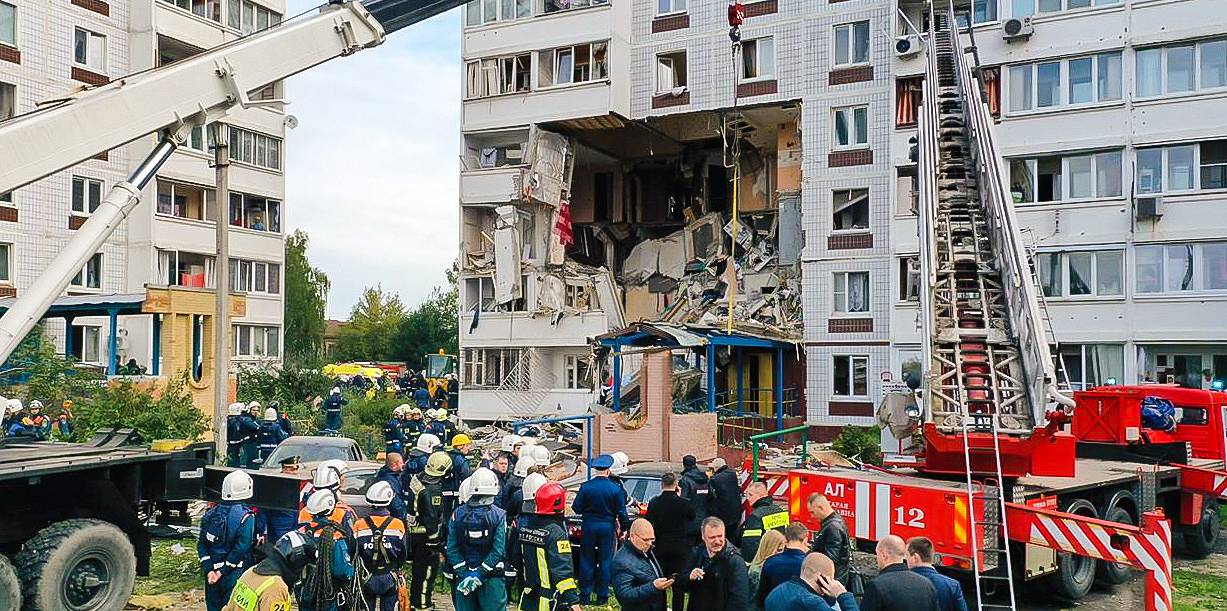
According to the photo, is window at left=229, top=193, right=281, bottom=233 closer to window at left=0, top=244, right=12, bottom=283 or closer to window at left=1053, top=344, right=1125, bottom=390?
window at left=0, top=244, right=12, bottom=283

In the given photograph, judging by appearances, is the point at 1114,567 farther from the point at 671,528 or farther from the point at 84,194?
the point at 84,194

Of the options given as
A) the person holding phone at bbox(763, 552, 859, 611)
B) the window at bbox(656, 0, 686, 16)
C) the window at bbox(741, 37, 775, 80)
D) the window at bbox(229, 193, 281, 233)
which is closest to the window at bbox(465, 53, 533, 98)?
the window at bbox(656, 0, 686, 16)

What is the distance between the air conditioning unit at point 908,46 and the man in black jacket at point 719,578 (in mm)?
22005

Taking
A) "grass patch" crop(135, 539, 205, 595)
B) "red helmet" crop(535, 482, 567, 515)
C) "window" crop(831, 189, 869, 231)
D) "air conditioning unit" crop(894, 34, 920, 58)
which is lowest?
"grass patch" crop(135, 539, 205, 595)

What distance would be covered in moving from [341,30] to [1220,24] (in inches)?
813

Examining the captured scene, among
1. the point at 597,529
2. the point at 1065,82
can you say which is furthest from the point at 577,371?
the point at 597,529

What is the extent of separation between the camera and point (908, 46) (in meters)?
26.9

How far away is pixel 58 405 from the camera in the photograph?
22.4 meters

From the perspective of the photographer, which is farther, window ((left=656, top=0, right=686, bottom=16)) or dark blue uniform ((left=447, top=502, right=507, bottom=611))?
window ((left=656, top=0, right=686, bottom=16))

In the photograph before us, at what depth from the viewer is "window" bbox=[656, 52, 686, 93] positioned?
3183 cm

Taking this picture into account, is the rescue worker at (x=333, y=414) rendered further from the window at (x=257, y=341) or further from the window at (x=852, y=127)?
the window at (x=852, y=127)

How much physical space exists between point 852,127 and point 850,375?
668 cm

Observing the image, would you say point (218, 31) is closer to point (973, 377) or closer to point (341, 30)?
point (341, 30)

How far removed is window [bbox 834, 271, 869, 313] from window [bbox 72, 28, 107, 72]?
77.3ft
